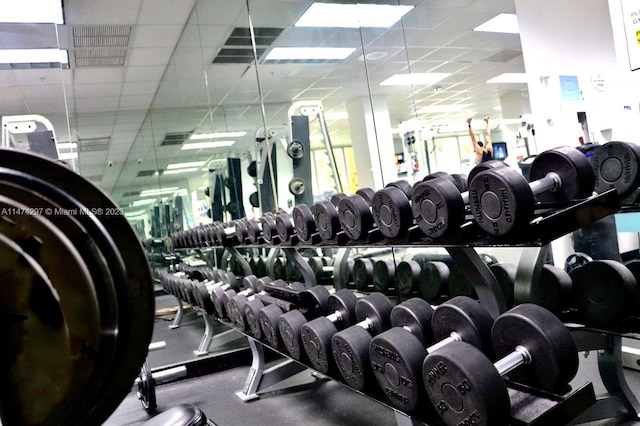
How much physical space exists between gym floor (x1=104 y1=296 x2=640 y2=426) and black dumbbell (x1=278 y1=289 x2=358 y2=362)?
0.39m

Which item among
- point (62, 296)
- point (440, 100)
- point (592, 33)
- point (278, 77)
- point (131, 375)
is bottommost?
point (131, 375)

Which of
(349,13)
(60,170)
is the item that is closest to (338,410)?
(60,170)

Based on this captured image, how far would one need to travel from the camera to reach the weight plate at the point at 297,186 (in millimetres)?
4070

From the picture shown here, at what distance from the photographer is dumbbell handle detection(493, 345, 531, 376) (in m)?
1.30

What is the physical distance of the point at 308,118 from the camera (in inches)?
160

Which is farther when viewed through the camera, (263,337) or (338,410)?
(263,337)

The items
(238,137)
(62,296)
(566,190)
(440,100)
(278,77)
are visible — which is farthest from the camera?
(238,137)

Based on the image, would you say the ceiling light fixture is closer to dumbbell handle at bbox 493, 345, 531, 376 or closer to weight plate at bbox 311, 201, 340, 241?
weight plate at bbox 311, 201, 340, 241

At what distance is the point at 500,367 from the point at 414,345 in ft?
1.03

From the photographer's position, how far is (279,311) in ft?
8.54

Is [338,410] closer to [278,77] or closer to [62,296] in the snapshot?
[62,296]

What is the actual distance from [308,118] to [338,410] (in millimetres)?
2500

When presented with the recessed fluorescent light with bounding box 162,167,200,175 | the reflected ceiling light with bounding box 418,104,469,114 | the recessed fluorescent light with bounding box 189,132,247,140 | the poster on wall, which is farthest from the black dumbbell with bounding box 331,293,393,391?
the recessed fluorescent light with bounding box 162,167,200,175

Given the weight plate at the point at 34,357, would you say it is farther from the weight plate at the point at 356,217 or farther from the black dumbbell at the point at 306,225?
the black dumbbell at the point at 306,225
